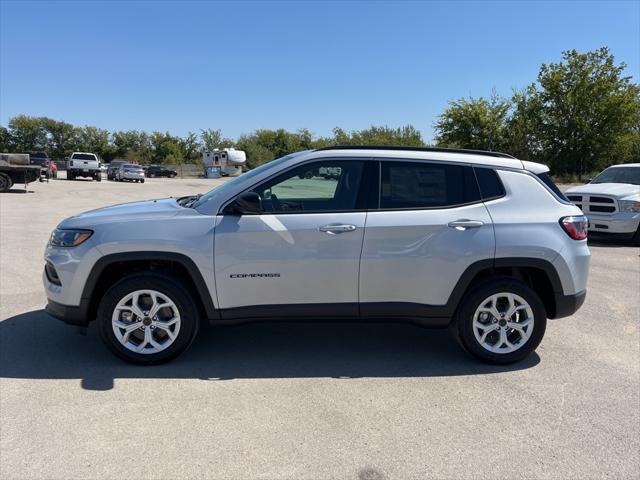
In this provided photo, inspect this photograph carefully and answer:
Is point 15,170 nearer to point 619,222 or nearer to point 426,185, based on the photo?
point 426,185

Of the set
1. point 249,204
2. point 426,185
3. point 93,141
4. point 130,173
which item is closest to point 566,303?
point 426,185

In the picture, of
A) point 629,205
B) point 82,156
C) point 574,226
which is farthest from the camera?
point 82,156

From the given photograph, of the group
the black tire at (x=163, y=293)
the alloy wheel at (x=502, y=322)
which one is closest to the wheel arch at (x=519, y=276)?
the alloy wheel at (x=502, y=322)

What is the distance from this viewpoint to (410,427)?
3.21m

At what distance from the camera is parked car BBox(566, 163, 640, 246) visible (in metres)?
10.5

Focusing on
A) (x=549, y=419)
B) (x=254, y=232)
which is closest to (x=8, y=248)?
(x=254, y=232)

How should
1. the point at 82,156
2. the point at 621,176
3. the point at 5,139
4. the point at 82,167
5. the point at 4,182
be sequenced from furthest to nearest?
the point at 5,139 → the point at 82,156 → the point at 82,167 → the point at 4,182 → the point at 621,176

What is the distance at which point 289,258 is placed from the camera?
3.95m

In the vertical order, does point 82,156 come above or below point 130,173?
above

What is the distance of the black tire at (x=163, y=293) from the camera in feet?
13.0

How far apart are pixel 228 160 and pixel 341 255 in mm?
59803

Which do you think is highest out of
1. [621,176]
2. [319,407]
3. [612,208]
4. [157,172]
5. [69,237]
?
[157,172]

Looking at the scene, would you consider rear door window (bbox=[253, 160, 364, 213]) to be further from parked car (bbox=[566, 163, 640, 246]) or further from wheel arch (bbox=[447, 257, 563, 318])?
parked car (bbox=[566, 163, 640, 246])

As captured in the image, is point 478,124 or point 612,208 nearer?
point 612,208
